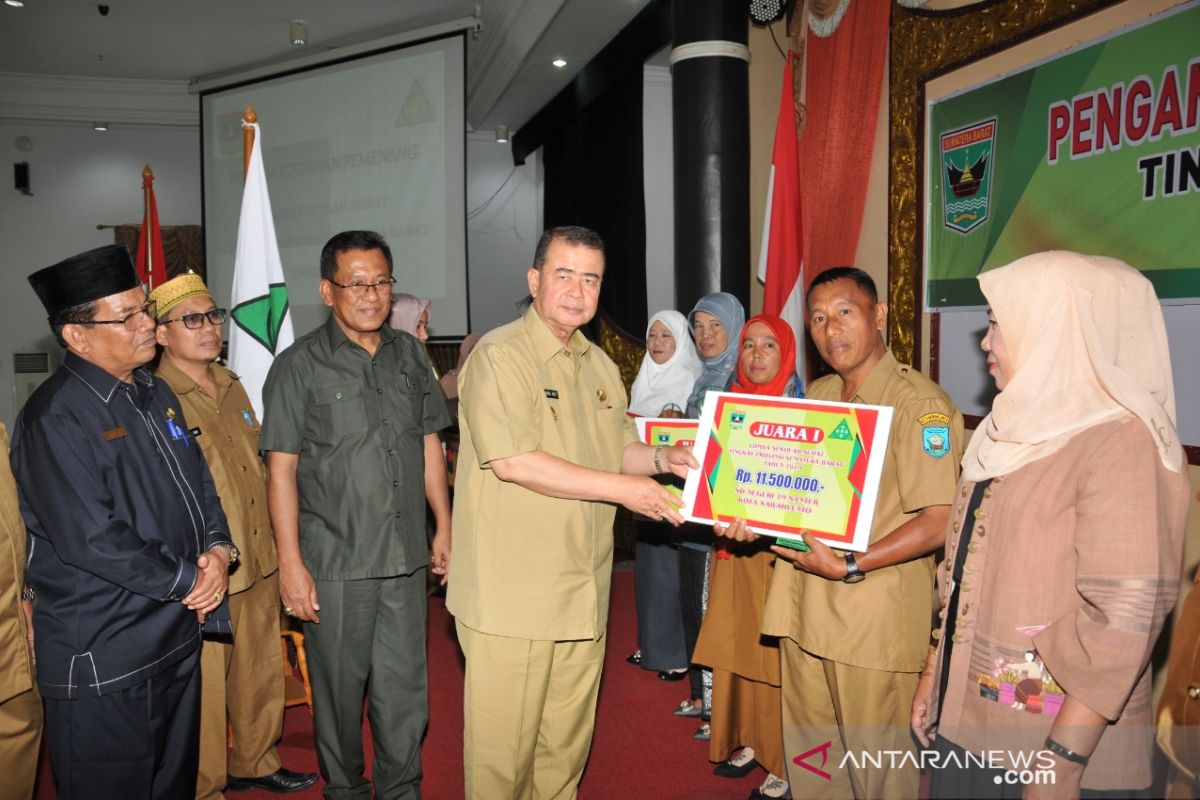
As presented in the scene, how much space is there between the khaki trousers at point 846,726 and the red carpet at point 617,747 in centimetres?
55

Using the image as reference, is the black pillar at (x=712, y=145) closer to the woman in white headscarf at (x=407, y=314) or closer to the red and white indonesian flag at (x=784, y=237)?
the red and white indonesian flag at (x=784, y=237)

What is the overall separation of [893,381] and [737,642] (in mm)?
1173

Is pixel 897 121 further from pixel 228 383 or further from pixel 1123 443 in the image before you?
pixel 228 383

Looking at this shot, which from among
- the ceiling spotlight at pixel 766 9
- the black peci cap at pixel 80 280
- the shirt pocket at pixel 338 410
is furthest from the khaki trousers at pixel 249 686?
the ceiling spotlight at pixel 766 9

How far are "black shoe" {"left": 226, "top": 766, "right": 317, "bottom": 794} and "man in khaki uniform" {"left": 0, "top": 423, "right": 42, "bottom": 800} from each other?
3.18ft

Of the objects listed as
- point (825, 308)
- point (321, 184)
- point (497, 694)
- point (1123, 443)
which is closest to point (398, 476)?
point (497, 694)

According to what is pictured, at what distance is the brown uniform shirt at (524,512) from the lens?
6.75 feet

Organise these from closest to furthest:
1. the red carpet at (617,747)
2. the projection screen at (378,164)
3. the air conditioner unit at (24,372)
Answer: the red carpet at (617,747) → the projection screen at (378,164) → the air conditioner unit at (24,372)

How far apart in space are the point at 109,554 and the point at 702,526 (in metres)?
2.14

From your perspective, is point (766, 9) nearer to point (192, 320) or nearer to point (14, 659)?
point (192, 320)

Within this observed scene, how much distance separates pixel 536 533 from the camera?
2098 millimetres

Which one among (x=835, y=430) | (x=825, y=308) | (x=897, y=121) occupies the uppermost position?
(x=897, y=121)

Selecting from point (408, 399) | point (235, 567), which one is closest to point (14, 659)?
point (235, 567)

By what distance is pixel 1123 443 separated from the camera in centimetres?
138
